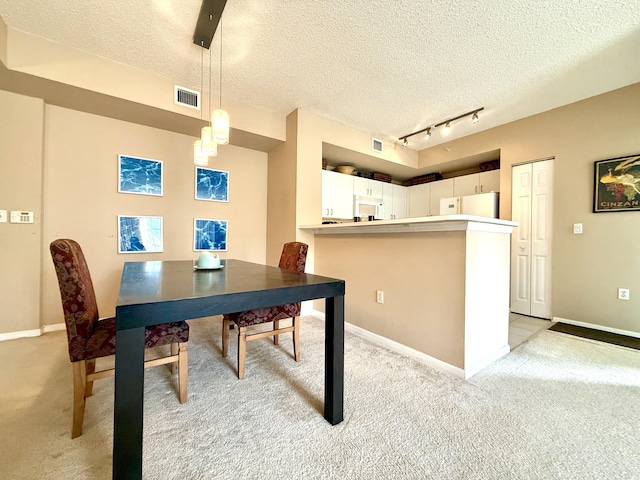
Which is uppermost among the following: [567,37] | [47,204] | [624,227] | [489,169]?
[567,37]

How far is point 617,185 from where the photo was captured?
2697 millimetres

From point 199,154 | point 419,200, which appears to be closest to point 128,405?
point 199,154

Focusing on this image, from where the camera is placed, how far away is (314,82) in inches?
107

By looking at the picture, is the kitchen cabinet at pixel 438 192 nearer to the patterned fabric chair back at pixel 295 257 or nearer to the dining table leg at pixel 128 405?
the patterned fabric chair back at pixel 295 257

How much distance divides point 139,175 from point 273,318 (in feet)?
8.01

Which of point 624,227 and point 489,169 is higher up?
point 489,169

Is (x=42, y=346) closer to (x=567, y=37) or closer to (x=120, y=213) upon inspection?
(x=120, y=213)

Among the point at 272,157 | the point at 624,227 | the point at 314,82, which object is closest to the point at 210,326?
the point at 272,157

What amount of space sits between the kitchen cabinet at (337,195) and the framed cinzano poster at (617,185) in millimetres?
2901

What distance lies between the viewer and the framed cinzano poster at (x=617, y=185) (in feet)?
8.55

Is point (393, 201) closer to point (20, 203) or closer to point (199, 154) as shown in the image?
point (199, 154)

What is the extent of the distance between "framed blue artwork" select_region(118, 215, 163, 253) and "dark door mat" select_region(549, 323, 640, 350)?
184 inches

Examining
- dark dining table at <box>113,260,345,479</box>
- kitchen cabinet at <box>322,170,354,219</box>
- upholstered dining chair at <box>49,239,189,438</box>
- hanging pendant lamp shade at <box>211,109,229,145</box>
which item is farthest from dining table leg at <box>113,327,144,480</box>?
kitchen cabinet at <box>322,170,354,219</box>

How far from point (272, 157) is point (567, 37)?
10.6 feet
